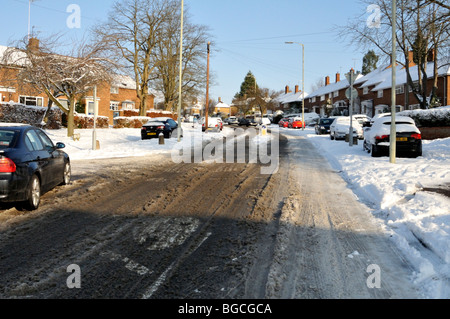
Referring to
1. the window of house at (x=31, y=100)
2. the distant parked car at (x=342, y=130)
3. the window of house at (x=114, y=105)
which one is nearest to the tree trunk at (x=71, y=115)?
the window of house at (x=31, y=100)

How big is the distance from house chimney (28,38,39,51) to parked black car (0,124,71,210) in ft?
49.8

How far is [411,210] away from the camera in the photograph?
6.40 metres

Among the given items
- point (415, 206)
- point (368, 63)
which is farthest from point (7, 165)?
point (368, 63)

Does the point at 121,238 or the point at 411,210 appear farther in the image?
the point at 411,210

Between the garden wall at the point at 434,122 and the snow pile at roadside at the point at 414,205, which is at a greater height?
the garden wall at the point at 434,122

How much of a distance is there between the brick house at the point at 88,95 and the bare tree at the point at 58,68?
658mm

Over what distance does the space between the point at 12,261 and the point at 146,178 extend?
20.1ft

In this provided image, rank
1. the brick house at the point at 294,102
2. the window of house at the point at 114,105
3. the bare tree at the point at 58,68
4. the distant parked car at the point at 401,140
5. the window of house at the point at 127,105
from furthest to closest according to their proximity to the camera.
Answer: the brick house at the point at 294,102
the window of house at the point at 127,105
the window of house at the point at 114,105
the bare tree at the point at 58,68
the distant parked car at the point at 401,140

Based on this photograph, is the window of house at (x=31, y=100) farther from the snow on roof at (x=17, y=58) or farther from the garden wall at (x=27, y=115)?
the snow on roof at (x=17, y=58)

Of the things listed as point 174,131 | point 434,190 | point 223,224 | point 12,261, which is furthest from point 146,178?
point 174,131

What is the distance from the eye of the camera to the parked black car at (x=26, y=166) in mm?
6212

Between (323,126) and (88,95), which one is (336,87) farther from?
(88,95)
